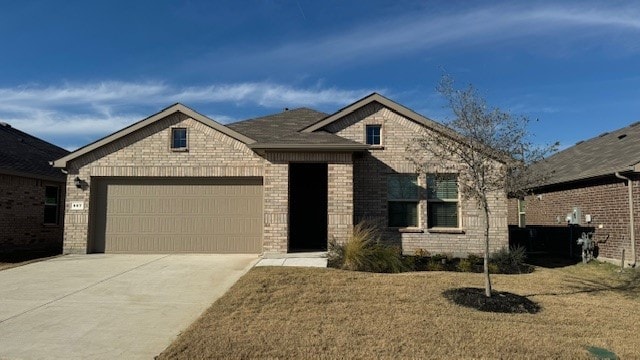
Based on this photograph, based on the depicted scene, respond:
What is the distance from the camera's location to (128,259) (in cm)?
1292

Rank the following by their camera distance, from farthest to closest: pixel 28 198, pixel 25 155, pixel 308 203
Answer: pixel 25 155 < pixel 28 198 < pixel 308 203

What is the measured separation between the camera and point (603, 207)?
14.5 meters

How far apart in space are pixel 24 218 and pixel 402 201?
42.6 ft

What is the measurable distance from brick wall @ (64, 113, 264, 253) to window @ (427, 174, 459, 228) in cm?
511

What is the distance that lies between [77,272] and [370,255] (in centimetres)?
692

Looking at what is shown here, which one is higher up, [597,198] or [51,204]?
[597,198]

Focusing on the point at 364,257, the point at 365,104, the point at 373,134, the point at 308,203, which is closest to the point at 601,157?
the point at 373,134

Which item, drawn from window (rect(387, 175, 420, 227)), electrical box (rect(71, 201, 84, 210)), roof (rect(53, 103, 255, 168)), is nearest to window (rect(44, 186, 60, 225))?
roof (rect(53, 103, 255, 168))

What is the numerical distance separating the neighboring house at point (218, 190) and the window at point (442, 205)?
0.03 metres

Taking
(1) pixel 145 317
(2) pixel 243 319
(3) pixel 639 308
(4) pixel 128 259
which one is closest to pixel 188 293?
(1) pixel 145 317

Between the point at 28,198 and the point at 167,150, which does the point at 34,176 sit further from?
the point at 167,150

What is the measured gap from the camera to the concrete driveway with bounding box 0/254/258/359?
630cm

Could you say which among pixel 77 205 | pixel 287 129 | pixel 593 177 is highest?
pixel 287 129

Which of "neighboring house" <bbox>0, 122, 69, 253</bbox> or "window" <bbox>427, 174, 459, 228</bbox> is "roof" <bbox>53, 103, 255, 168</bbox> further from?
"window" <bbox>427, 174, 459, 228</bbox>
